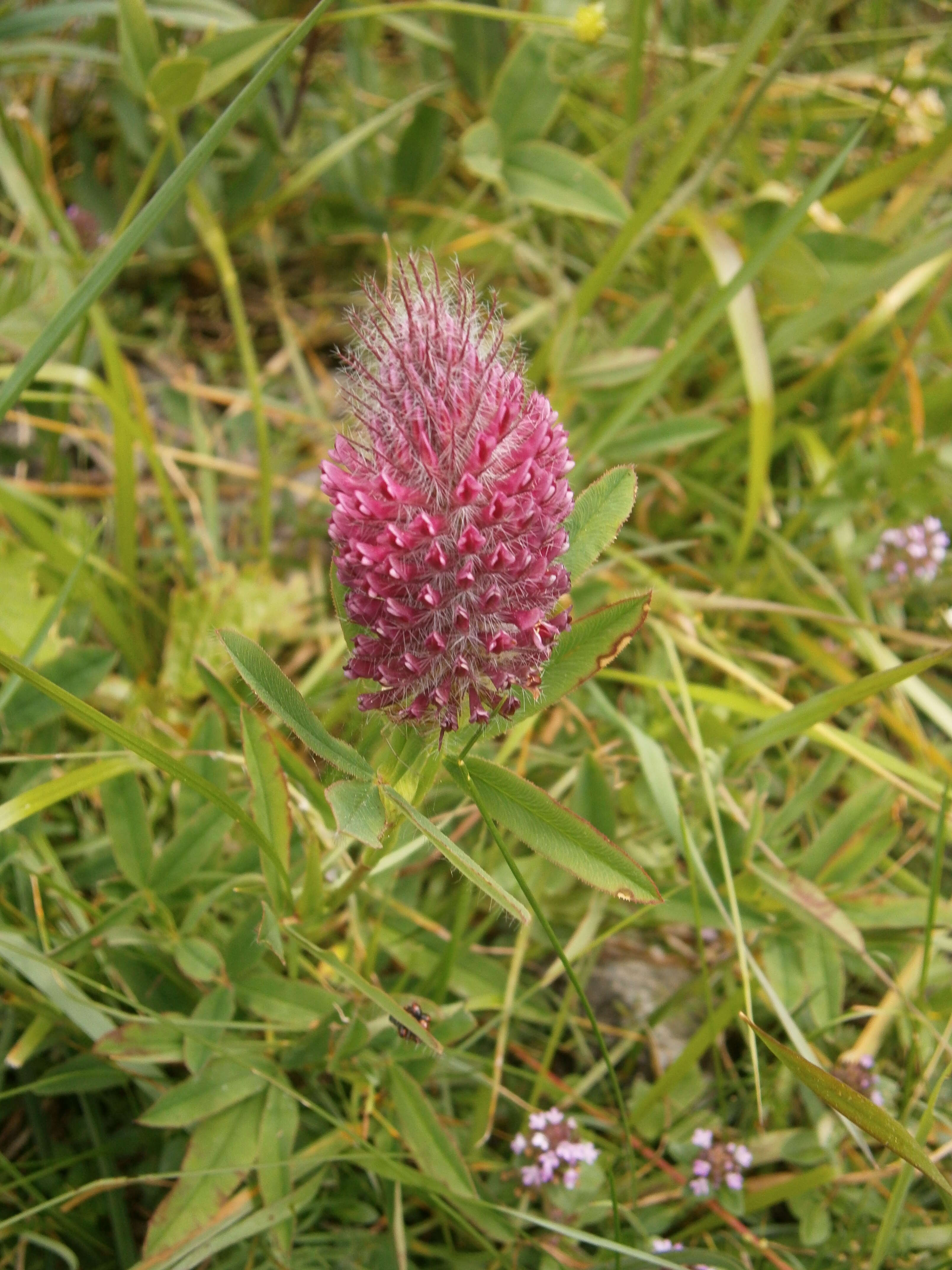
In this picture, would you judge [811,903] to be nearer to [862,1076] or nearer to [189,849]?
[862,1076]

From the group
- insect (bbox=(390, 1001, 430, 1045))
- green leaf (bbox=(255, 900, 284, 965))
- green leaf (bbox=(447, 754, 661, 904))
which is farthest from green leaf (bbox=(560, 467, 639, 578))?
insect (bbox=(390, 1001, 430, 1045))

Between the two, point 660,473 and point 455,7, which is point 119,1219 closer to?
point 660,473

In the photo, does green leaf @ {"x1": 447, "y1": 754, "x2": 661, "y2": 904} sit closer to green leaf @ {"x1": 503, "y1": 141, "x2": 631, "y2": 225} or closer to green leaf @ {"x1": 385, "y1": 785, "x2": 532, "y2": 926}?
green leaf @ {"x1": 385, "y1": 785, "x2": 532, "y2": 926}

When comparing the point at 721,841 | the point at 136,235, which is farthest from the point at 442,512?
the point at 721,841

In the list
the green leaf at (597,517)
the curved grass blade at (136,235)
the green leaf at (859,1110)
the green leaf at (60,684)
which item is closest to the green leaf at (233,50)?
the curved grass blade at (136,235)

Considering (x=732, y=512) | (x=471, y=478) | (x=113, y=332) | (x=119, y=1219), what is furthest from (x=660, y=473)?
(x=119, y=1219)
